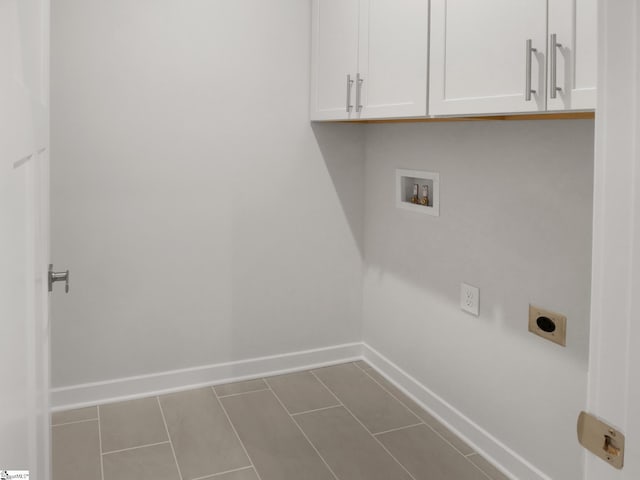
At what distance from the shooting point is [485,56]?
1.58 meters

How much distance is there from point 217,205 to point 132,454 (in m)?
1.15

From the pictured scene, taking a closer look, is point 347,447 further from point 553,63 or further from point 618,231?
point 618,231

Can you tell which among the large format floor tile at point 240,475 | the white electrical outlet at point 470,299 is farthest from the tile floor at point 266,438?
the white electrical outlet at point 470,299

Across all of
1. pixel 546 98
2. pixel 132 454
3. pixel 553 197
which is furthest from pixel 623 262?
pixel 132 454

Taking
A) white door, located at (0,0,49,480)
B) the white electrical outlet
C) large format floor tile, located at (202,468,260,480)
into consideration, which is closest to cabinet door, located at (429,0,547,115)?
the white electrical outlet

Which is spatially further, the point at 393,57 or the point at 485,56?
the point at 393,57

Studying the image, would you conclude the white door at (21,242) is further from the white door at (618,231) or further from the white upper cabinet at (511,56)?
the white upper cabinet at (511,56)

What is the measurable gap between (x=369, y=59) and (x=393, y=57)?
19 cm

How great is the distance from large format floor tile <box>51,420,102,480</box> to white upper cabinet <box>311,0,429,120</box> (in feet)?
5.51

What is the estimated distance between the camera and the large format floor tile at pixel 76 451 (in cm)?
200

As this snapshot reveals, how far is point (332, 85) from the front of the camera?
254 cm

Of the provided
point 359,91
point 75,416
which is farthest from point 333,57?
point 75,416

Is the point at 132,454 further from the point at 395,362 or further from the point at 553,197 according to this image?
the point at 553,197

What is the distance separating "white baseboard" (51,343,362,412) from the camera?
252 cm
